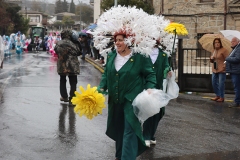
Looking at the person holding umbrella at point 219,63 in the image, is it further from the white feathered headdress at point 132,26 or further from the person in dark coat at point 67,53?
the white feathered headdress at point 132,26

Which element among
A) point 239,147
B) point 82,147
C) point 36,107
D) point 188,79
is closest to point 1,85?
point 36,107

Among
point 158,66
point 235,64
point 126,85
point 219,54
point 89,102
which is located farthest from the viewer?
point 219,54

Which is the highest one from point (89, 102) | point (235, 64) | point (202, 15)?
point (202, 15)

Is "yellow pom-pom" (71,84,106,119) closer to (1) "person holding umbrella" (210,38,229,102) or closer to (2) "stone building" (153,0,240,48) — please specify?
(1) "person holding umbrella" (210,38,229,102)

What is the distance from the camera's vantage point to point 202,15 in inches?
928

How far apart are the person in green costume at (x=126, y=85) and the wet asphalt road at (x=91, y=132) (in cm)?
94

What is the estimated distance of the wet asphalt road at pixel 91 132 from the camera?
661 centimetres

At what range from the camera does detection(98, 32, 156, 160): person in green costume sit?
5.48m

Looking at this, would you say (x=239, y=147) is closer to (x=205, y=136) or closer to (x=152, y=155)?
(x=205, y=136)

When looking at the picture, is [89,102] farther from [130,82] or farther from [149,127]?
[149,127]

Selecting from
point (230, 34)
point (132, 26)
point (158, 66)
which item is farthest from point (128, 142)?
point (230, 34)

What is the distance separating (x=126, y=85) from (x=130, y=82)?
0.06 meters

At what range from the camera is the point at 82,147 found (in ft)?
22.7

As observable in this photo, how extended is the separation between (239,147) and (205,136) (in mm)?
830
